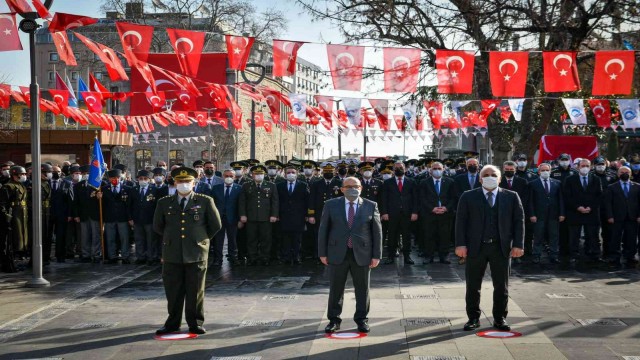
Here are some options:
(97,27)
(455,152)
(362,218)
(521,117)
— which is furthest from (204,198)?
(97,27)

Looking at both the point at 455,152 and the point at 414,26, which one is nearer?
the point at 414,26

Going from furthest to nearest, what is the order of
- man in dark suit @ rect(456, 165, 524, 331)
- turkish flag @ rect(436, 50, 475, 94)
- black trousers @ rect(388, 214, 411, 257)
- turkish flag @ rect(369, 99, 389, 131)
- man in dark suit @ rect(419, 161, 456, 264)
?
turkish flag @ rect(369, 99, 389, 131) → turkish flag @ rect(436, 50, 475, 94) → black trousers @ rect(388, 214, 411, 257) → man in dark suit @ rect(419, 161, 456, 264) → man in dark suit @ rect(456, 165, 524, 331)

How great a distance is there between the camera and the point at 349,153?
426 ft

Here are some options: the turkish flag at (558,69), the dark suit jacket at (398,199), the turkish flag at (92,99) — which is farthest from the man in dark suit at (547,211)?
the turkish flag at (92,99)

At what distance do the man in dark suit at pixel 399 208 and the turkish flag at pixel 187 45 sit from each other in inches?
185

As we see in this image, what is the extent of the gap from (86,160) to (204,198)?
898 inches

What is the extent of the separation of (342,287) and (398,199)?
7.47 metres

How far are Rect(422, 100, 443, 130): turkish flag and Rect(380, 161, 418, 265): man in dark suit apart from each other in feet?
38.0

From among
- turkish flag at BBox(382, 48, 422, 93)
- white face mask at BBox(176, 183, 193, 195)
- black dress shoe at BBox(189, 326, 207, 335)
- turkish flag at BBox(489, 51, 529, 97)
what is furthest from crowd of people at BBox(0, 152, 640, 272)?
black dress shoe at BBox(189, 326, 207, 335)

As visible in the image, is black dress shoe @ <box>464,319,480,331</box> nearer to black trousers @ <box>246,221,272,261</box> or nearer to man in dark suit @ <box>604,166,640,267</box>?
man in dark suit @ <box>604,166,640,267</box>

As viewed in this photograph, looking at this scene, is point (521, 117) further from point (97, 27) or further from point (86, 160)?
point (97, 27)

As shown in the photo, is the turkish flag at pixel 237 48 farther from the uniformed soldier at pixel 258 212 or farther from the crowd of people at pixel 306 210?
the uniformed soldier at pixel 258 212

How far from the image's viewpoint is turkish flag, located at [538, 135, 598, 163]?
31.2 m

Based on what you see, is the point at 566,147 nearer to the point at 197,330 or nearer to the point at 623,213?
the point at 623,213
